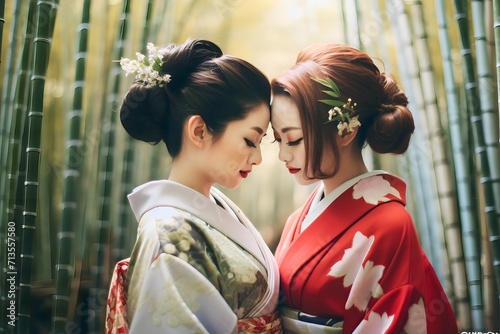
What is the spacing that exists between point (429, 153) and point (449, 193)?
0.15 metres

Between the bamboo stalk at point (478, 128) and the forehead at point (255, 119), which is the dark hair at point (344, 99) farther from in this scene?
the bamboo stalk at point (478, 128)

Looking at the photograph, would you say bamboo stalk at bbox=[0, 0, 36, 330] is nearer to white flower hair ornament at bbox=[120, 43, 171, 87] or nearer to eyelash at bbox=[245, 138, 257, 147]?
white flower hair ornament at bbox=[120, 43, 171, 87]

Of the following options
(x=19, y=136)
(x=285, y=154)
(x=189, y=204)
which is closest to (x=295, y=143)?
(x=285, y=154)

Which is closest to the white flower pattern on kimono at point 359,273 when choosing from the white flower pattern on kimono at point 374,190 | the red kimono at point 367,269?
the red kimono at point 367,269

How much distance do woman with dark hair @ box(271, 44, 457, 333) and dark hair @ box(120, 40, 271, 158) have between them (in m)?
0.14

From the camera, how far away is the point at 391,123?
161 cm

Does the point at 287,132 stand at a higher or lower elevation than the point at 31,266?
higher

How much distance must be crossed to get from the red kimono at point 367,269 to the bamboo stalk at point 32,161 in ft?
2.56

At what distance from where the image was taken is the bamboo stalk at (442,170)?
1844 millimetres

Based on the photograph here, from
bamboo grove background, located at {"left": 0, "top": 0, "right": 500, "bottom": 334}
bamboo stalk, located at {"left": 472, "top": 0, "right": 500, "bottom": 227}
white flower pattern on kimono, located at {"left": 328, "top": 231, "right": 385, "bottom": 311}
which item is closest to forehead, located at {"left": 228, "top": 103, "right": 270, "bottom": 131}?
white flower pattern on kimono, located at {"left": 328, "top": 231, "right": 385, "bottom": 311}

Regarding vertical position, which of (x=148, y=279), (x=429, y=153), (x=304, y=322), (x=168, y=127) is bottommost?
(x=304, y=322)

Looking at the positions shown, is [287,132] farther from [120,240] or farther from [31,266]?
[31,266]

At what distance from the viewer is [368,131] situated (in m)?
1.67

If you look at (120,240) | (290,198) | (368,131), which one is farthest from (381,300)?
(120,240)
